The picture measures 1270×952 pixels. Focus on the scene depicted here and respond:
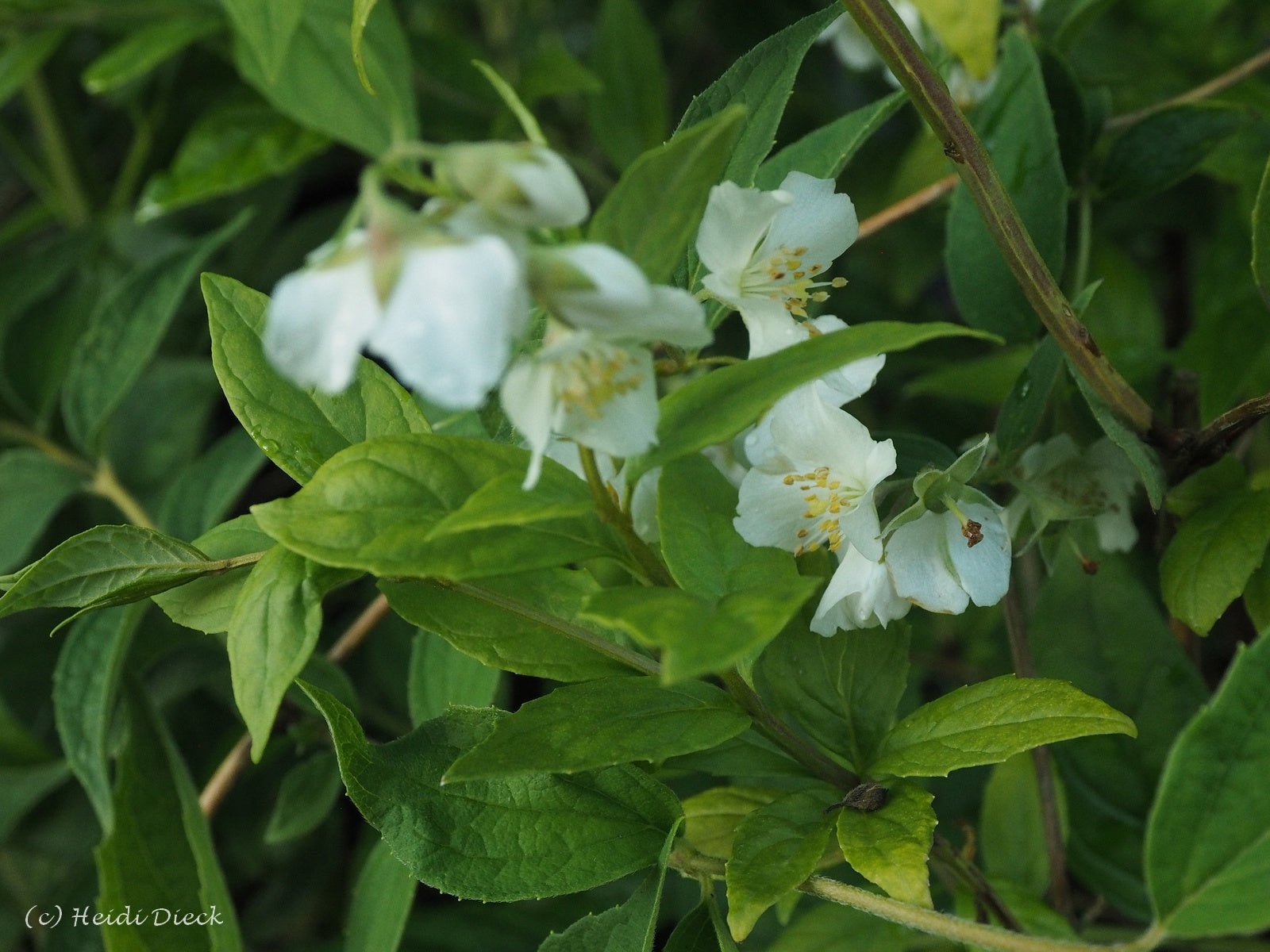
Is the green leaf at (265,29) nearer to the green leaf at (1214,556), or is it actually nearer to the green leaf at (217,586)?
the green leaf at (217,586)

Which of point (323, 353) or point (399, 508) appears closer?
point (323, 353)

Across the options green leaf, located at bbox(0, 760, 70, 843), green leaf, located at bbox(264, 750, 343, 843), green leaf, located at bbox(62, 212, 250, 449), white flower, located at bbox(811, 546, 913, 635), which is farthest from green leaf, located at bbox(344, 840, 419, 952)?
green leaf, located at bbox(62, 212, 250, 449)

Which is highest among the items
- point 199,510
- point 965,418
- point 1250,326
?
point 199,510

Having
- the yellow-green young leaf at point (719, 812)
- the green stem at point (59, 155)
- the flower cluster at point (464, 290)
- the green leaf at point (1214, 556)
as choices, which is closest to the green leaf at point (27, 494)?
the green stem at point (59, 155)

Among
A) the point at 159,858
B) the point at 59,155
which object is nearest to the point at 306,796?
the point at 159,858

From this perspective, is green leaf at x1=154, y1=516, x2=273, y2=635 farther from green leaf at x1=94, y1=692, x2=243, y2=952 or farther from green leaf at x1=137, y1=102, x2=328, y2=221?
green leaf at x1=137, y1=102, x2=328, y2=221

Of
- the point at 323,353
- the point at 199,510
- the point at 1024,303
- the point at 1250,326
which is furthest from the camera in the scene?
the point at 199,510

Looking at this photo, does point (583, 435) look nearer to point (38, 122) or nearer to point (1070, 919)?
point (1070, 919)

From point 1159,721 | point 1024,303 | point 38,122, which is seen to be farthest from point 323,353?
point 38,122
